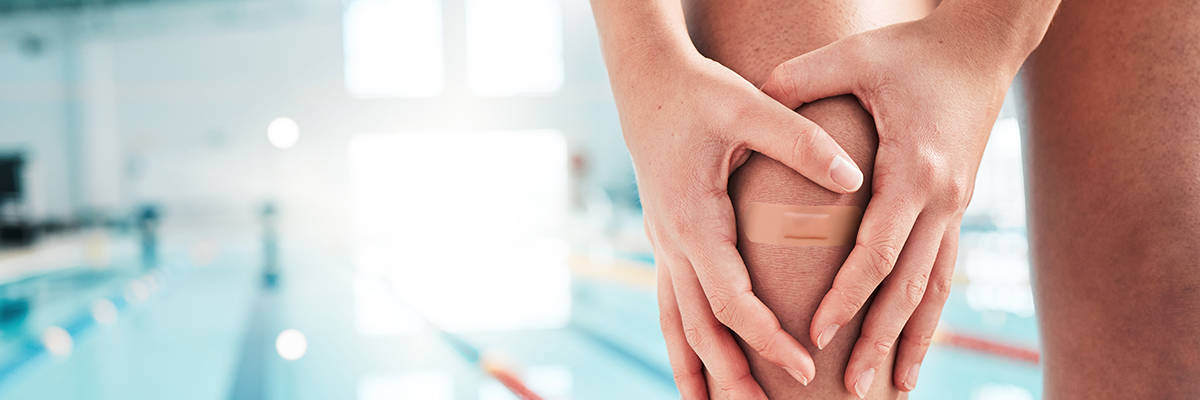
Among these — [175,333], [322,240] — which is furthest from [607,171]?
[175,333]

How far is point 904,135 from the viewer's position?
0.46 metres

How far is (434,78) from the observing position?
41.1 ft

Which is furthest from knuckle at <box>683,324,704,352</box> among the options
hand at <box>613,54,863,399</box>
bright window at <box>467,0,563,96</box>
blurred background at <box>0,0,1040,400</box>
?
bright window at <box>467,0,563,96</box>

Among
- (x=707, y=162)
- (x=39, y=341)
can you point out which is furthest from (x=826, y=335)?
(x=39, y=341)

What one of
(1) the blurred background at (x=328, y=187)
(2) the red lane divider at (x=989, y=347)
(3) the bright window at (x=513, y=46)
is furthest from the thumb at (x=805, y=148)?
(3) the bright window at (x=513, y=46)

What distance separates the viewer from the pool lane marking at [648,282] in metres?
3.30

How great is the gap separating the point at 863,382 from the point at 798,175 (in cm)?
14

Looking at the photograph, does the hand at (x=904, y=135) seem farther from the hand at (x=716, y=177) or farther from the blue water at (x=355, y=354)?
the blue water at (x=355, y=354)

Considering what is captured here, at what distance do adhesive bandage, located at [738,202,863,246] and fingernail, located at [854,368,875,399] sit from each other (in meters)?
0.08

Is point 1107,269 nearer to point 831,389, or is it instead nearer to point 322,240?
point 831,389

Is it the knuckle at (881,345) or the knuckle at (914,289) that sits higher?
the knuckle at (914,289)

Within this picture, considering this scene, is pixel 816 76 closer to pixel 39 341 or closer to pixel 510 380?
pixel 510 380

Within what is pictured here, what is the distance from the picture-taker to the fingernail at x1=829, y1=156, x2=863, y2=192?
1.49ft

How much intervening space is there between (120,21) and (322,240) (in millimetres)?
4263
